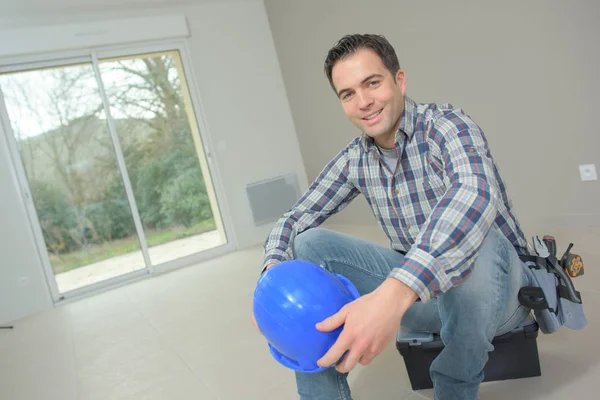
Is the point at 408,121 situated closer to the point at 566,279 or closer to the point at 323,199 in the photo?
the point at 323,199

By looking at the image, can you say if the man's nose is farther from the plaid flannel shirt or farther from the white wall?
the white wall

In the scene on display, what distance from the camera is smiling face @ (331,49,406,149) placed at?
1.23 meters

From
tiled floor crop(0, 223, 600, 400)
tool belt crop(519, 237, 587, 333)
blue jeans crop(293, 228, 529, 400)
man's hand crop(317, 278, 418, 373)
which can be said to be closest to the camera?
man's hand crop(317, 278, 418, 373)

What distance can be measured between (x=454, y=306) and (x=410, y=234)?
1.14 ft

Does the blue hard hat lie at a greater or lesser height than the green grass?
greater

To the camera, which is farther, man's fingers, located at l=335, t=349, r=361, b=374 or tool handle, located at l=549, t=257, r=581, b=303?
tool handle, located at l=549, t=257, r=581, b=303

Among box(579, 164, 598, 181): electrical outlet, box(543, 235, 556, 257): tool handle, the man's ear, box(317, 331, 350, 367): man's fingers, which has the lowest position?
box(579, 164, 598, 181): electrical outlet

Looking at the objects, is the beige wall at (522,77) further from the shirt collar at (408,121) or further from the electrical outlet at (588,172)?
the shirt collar at (408,121)

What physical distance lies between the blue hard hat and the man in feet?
0.19

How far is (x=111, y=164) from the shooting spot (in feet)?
15.4

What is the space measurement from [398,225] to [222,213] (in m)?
Answer: 4.00

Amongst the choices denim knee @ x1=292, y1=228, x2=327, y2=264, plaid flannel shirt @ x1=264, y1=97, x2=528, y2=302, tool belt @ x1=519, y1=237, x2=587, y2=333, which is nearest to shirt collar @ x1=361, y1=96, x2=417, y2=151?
plaid flannel shirt @ x1=264, y1=97, x2=528, y2=302

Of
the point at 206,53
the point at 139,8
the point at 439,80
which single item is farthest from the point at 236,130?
the point at 439,80

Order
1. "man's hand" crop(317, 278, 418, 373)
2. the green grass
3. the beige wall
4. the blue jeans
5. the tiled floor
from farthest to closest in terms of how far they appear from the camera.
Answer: the green grass, the beige wall, the tiled floor, the blue jeans, "man's hand" crop(317, 278, 418, 373)
